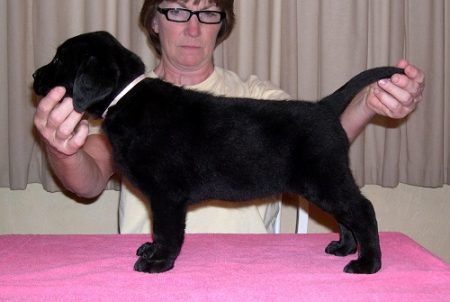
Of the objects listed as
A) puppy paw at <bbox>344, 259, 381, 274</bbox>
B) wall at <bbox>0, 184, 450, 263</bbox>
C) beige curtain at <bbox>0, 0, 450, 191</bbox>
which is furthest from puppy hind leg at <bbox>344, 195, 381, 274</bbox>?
wall at <bbox>0, 184, 450, 263</bbox>

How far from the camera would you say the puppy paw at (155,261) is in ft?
4.13

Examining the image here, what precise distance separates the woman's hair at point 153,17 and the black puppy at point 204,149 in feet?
2.72

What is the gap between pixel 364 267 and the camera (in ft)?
4.13

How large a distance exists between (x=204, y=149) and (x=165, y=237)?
0.78ft

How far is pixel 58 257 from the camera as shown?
4.58ft

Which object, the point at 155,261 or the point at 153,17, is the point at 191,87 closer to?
the point at 153,17

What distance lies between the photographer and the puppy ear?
1228mm

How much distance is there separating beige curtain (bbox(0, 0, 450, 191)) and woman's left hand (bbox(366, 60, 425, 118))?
2.60 feet

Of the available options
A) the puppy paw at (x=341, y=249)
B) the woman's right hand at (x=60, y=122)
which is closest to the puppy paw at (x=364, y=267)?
the puppy paw at (x=341, y=249)

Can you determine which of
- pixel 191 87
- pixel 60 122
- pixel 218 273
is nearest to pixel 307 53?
pixel 191 87

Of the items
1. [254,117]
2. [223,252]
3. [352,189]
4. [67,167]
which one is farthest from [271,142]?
[67,167]

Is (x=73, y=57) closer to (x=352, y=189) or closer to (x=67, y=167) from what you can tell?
(x=67, y=167)

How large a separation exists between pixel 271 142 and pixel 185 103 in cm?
24

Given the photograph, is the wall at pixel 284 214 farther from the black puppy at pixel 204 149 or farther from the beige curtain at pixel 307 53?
the black puppy at pixel 204 149
